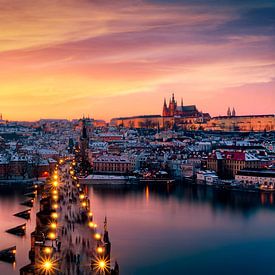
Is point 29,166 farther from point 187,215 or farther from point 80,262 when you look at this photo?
point 80,262

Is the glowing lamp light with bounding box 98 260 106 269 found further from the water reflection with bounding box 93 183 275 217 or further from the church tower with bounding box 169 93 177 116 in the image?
the church tower with bounding box 169 93 177 116

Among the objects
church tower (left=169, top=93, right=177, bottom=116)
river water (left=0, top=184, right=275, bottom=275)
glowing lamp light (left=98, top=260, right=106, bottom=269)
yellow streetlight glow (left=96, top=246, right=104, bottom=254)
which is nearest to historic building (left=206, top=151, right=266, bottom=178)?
river water (left=0, top=184, right=275, bottom=275)

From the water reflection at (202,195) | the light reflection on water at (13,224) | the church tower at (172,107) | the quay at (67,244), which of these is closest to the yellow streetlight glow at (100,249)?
the quay at (67,244)

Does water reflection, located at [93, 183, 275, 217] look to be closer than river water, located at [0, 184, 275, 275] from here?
No

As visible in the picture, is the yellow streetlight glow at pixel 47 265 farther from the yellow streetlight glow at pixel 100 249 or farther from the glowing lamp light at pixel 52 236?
the glowing lamp light at pixel 52 236

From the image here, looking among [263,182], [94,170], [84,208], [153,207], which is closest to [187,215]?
[153,207]

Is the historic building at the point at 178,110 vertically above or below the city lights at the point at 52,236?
above

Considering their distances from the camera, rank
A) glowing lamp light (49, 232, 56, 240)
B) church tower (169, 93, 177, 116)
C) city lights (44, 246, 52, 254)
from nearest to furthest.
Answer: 1. city lights (44, 246, 52, 254)
2. glowing lamp light (49, 232, 56, 240)
3. church tower (169, 93, 177, 116)
